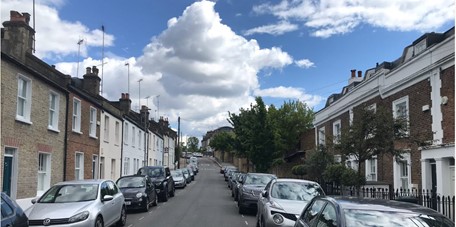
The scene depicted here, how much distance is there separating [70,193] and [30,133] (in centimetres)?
538

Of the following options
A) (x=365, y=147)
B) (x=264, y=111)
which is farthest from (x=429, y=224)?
(x=264, y=111)

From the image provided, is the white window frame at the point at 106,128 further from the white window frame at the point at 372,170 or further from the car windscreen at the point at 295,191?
the car windscreen at the point at 295,191

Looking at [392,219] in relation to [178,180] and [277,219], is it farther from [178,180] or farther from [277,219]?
[178,180]

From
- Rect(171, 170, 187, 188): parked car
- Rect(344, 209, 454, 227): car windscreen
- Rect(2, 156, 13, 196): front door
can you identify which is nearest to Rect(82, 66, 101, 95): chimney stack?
Rect(2, 156, 13, 196): front door

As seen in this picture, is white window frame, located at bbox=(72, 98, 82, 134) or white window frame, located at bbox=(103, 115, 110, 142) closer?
white window frame, located at bbox=(72, 98, 82, 134)

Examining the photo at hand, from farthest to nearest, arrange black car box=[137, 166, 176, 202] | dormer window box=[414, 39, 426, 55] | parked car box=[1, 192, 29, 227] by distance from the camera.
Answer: black car box=[137, 166, 176, 202] < dormer window box=[414, 39, 426, 55] < parked car box=[1, 192, 29, 227]

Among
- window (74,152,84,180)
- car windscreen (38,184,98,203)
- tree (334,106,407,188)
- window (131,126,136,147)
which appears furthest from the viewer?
window (131,126,136,147)

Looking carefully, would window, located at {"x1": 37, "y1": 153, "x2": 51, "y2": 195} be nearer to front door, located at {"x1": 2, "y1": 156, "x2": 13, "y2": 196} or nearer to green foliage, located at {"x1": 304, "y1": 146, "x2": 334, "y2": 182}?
front door, located at {"x1": 2, "y1": 156, "x2": 13, "y2": 196}

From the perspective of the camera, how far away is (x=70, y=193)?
12.1 m

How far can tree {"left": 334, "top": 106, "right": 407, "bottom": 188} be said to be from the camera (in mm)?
13617

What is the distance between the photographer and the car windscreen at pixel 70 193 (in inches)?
464

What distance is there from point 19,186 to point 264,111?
919 inches

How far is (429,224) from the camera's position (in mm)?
5441

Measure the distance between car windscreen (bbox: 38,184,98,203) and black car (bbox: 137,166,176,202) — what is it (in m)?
11.1
